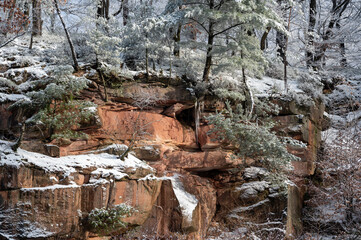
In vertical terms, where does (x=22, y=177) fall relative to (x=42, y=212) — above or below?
above

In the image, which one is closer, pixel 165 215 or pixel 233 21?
pixel 165 215

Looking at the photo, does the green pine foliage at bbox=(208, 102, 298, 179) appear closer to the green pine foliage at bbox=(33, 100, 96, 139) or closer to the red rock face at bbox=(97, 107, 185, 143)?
the red rock face at bbox=(97, 107, 185, 143)

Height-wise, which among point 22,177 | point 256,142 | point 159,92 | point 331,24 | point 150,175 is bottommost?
point 150,175

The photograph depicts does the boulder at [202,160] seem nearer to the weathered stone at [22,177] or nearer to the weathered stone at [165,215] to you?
the weathered stone at [165,215]

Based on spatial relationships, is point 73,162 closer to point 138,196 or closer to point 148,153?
point 138,196

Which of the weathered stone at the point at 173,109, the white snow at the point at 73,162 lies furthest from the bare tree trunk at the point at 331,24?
the white snow at the point at 73,162

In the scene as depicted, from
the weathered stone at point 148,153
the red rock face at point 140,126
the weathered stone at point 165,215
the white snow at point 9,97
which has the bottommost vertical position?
the weathered stone at point 165,215

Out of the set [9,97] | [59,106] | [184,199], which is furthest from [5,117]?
[184,199]

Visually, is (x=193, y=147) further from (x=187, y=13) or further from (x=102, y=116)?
(x=187, y=13)

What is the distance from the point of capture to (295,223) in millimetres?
11586

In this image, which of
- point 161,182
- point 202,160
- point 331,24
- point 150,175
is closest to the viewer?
point 150,175

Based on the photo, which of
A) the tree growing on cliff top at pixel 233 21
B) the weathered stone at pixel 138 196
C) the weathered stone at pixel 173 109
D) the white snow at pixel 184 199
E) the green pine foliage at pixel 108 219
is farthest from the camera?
the weathered stone at pixel 173 109

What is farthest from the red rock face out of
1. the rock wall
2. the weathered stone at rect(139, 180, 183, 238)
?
the weathered stone at rect(139, 180, 183, 238)

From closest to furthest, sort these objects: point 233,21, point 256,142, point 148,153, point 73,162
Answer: point 73,162 → point 256,142 → point 148,153 → point 233,21
